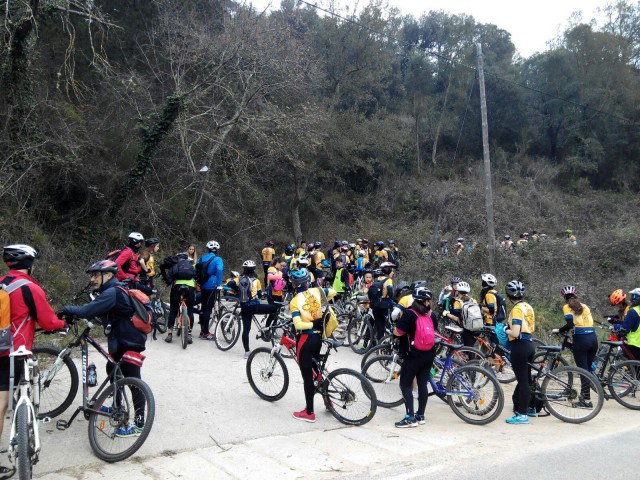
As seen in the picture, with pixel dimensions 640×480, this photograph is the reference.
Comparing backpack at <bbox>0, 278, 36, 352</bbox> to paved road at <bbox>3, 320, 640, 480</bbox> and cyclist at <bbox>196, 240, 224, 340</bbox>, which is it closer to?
paved road at <bbox>3, 320, 640, 480</bbox>

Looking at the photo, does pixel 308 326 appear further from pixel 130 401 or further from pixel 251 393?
pixel 130 401

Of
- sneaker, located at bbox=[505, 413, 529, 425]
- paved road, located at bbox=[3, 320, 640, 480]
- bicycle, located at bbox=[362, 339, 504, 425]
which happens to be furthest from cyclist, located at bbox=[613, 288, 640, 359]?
bicycle, located at bbox=[362, 339, 504, 425]

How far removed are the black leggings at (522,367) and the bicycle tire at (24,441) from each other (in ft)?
19.9

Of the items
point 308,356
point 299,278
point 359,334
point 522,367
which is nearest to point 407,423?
point 308,356

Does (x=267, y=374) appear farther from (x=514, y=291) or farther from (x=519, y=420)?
(x=514, y=291)

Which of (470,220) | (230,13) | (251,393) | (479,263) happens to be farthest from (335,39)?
(251,393)

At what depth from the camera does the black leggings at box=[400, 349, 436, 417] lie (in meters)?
6.96

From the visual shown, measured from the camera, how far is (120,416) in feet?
17.7

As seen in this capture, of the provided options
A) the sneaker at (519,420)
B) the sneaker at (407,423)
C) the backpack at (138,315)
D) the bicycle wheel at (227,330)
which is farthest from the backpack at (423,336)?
the bicycle wheel at (227,330)

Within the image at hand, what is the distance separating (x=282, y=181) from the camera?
31.6 meters

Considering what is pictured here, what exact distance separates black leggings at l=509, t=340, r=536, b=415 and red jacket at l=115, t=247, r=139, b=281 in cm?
641

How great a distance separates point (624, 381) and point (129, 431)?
314 inches

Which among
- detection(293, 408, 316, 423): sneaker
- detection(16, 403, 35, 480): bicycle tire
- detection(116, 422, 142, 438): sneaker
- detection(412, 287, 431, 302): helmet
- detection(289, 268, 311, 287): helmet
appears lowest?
detection(293, 408, 316, 423): sneaker

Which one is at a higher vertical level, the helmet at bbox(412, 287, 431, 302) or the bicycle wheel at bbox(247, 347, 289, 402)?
the helmet at bbox(412, 287, 431, 302)
